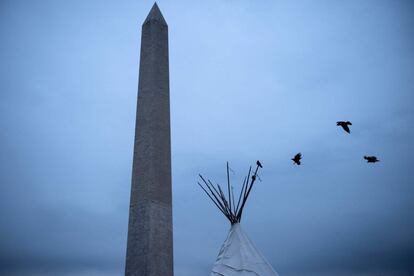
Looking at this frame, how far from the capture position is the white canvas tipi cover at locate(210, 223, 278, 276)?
24.1 ft

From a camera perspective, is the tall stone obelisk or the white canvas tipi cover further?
the white canvas tipi cover

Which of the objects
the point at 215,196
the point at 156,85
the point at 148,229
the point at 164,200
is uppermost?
the point at 156,85

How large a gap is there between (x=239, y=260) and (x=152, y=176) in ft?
8.03

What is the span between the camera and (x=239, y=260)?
24.8ft

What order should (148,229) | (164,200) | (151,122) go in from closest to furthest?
(148,229)
(164,200)
(151,122)

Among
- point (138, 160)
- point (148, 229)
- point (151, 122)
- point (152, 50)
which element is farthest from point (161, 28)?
point (148, 229)

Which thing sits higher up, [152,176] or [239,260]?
[152,176]

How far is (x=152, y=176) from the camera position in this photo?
7.10 m

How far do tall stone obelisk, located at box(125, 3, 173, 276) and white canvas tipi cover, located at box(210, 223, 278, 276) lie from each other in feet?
4.10

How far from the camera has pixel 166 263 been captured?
6762 mm

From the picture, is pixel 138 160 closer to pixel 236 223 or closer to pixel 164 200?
pixel 164 200

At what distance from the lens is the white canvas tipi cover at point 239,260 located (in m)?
7.36

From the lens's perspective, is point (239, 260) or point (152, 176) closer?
point (152, 176)

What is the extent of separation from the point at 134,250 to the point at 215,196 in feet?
9.48
